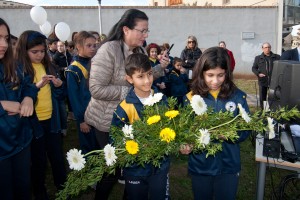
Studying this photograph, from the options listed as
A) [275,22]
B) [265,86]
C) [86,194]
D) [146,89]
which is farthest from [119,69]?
[275,22]

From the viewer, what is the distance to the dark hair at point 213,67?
195 cm

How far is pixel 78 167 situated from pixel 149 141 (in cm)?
39

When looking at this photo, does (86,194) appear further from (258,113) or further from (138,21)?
(258,113)

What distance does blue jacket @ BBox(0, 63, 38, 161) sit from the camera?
1.78 meters

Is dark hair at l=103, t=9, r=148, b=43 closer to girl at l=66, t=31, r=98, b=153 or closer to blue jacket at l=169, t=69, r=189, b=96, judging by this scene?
girl at l=66, t=31, r=98, b=153

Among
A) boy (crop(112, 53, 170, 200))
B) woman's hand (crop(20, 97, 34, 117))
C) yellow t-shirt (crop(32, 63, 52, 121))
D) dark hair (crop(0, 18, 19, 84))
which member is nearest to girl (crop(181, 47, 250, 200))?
boy (crop(112, 53, 170, 200))

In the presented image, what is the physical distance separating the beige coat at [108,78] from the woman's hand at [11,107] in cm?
53

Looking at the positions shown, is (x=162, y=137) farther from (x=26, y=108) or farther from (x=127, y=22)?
(x=127, y=22)

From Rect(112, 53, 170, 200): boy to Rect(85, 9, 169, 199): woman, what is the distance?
16cm

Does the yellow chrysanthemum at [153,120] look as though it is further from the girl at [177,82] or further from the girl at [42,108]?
the girl at [177,82]

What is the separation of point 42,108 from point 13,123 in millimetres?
736

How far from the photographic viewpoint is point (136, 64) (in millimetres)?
1925

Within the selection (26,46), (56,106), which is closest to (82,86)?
(56,106)

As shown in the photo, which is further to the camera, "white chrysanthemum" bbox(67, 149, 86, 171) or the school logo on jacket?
the school logo on jacket
